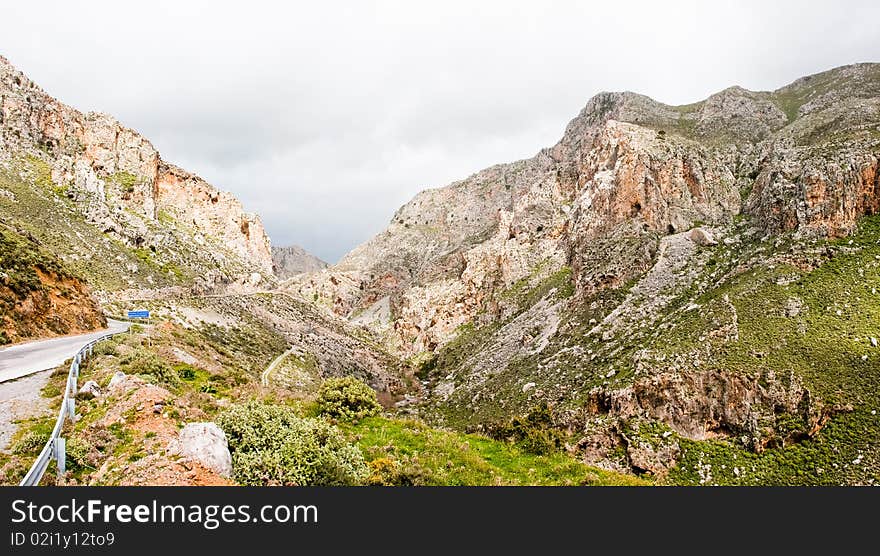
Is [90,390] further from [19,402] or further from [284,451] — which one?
[284,451]

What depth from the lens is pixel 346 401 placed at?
18.4 metres

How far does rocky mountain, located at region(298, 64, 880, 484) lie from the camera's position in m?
35.1

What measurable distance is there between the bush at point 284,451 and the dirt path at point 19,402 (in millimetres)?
5411

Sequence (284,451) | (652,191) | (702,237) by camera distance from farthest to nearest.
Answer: (652,191) → (702,237) → (284,451)

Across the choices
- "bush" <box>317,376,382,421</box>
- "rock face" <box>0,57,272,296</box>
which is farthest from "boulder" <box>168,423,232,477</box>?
"rock face" <box>0,57,272,296</box>

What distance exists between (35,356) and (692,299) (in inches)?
2115

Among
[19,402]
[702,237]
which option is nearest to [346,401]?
[19,402]

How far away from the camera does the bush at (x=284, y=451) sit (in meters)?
10.2

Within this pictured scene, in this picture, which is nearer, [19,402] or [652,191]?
[19,402]

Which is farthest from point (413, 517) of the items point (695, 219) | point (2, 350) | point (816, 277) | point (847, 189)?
point (695, 219)

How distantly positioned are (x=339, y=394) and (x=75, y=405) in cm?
814

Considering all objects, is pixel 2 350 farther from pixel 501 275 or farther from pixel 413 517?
pixel 501 275

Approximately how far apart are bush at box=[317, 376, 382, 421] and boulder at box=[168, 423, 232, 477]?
7002 millimetres

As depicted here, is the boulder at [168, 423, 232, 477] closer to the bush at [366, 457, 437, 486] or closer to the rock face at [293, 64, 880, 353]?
the bush at [366, 457, 437, 486]
